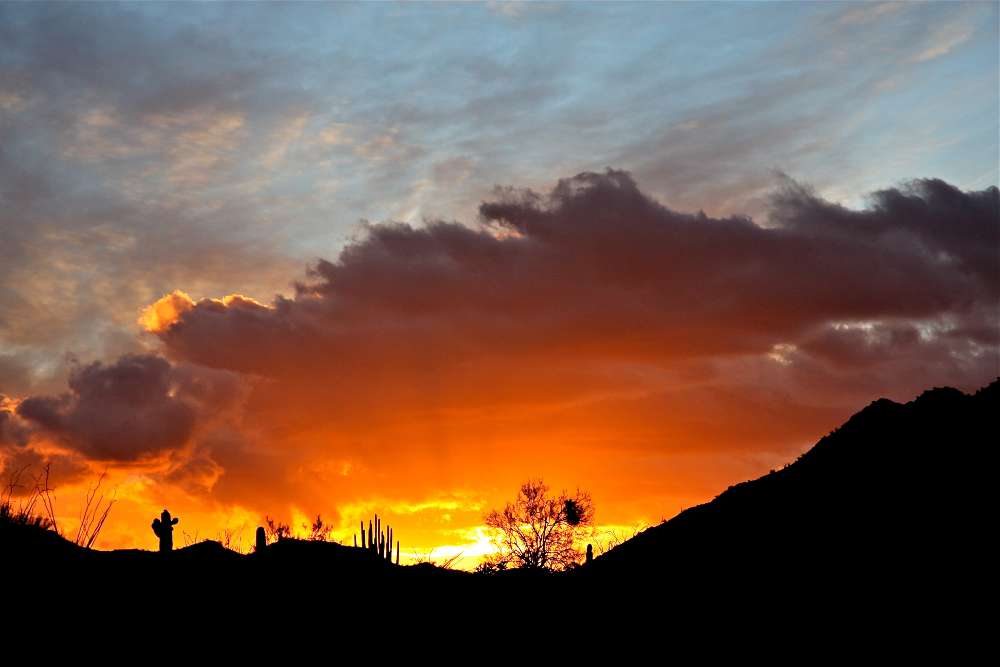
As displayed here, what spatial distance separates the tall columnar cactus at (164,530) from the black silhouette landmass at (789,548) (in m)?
0.96

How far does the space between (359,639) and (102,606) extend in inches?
186

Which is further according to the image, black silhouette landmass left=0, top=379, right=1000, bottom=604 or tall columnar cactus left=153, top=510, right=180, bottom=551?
tall columnar cactus left=153, top=510, right=180, bottom=551

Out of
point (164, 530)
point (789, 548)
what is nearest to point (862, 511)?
point (789, 548)

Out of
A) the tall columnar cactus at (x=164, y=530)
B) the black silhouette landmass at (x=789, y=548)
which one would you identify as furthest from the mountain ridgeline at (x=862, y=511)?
the tall columnar cactus at (x=164, y=530)

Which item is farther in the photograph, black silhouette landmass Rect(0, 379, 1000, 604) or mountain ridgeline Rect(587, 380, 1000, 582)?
mountain ridgeline Rect(587, 380, 1000, 582)

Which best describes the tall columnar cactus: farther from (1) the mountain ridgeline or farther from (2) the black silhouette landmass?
(1) the mountain ridgeline

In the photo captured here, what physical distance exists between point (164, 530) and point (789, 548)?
17.0m

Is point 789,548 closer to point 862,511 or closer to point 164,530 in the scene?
point 862,511

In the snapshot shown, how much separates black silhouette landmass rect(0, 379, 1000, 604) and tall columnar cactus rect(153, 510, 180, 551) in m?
0.96

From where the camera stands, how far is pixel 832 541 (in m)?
22.3

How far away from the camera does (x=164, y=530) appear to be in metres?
24.2

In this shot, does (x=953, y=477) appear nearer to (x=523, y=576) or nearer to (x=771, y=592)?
(x=771, y=592)

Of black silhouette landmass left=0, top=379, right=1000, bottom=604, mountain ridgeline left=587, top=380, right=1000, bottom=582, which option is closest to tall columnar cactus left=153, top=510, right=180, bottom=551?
black silhouette landmass left=0, top=379, right=1000, bottom=604

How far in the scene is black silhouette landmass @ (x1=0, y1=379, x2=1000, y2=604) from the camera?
58.3 ft
